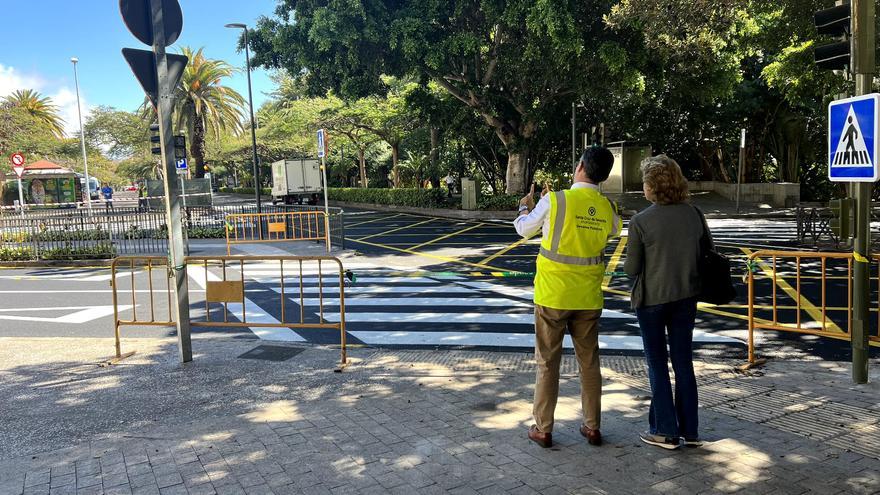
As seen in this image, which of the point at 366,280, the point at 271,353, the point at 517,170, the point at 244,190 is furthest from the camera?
the point at 244,190

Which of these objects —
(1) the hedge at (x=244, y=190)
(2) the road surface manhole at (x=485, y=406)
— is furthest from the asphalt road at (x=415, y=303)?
(1) the hedge at (x=244, y=190)

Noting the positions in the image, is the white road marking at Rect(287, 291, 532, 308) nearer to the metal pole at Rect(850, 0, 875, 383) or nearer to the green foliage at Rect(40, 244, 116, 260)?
the metal pole at Rect(850, 0, 875, 383)

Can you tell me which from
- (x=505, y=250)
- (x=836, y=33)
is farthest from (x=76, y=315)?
(x=836, y=33)

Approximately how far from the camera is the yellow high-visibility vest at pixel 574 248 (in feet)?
13.5

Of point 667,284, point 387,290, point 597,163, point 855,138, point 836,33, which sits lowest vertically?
point 387,290

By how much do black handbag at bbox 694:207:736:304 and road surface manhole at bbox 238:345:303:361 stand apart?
4.43 metres

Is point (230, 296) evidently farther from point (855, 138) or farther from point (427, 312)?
point (855, 138)

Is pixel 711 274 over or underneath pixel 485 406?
over

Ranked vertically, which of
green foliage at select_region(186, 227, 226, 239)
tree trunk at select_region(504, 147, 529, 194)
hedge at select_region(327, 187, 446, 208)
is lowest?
green foliage at select_region(186, 227, 226, 239)

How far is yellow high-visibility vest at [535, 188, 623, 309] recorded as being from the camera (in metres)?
4.13

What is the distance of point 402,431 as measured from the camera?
4.63m

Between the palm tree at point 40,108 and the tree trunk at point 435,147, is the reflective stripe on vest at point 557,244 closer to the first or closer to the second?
the tree trunk at point 435,147

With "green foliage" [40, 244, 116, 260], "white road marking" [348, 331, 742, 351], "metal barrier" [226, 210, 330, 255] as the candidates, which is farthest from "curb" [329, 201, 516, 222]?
"white road marking" [348, 331, 742, 351]

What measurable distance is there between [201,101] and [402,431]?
40.0 metres
